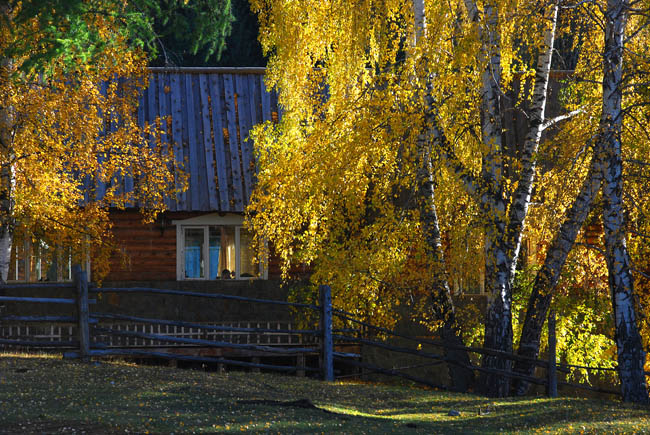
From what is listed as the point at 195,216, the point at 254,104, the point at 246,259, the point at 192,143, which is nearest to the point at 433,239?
the point at 246,259

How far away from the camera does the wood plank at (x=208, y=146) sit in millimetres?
25203

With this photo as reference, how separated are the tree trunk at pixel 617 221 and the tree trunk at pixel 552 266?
30 cm

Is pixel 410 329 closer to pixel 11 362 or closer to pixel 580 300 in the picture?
pixel 580 300

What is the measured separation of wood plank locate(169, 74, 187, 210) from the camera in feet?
82.5

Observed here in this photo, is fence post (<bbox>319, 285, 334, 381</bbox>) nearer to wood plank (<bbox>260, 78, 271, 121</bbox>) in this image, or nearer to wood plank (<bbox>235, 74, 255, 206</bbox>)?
wood plank (<bbox>235, 74, 255, 206</bbox>)

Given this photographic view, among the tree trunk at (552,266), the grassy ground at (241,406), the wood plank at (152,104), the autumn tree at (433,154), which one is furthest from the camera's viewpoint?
the wood plank at (152,104)

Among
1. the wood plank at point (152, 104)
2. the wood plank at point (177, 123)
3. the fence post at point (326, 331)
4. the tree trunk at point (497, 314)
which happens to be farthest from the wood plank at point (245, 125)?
the tree trunk at point (497, 314)

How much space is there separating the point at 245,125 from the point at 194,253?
4.51m

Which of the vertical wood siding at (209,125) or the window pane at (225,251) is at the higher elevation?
the vertical wood siding at (209,125)

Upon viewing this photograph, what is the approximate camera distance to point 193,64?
123ft

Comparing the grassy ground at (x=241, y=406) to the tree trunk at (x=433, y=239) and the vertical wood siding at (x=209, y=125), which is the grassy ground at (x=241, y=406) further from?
the vertical wood siding at (x=209, y=125)

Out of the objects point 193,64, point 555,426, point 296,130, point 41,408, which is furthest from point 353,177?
point 193,64

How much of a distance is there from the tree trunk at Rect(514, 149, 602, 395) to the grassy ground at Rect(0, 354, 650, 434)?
1.56 m

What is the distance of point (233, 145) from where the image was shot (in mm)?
26266
